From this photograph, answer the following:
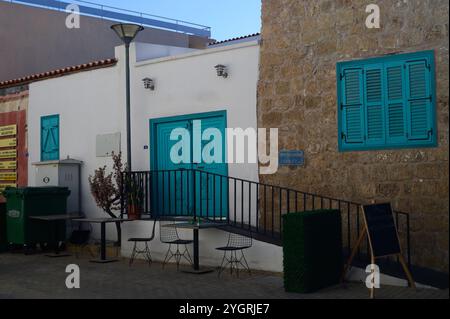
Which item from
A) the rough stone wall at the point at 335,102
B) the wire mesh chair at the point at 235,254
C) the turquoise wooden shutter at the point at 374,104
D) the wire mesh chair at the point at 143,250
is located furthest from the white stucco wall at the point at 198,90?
the turquoise wooden shutter at the point at 374,104

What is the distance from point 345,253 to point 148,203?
4.11 m

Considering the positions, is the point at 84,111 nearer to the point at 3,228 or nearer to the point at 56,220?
the point at 56,220

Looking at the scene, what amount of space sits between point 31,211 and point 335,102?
591cm

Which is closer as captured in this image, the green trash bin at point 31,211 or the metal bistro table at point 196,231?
the metal bistro table at point 196,231

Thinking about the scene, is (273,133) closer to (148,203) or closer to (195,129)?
(195,129)

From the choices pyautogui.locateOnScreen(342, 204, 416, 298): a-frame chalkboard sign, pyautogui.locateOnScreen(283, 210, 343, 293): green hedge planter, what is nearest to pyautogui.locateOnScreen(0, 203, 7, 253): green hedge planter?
pyautogui.locateOnScreen(283, 210, 343, 293): green hedge planter

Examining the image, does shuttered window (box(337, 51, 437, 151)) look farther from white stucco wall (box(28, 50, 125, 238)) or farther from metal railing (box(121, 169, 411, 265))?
white stucco wall (box(28, 50, 125, 238))

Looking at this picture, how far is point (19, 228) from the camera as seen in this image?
11562mm

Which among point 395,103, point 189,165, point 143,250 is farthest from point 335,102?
point 143,250

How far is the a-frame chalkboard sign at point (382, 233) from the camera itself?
743 cm

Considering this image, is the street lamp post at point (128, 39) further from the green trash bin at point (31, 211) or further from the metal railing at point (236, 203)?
the green trash bin at point (31, 211)

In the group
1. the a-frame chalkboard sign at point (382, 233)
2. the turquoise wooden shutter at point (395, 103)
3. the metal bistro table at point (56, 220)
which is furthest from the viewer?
the metal bistro table at point (56, 220)

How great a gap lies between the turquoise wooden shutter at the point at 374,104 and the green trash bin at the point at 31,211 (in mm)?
5998

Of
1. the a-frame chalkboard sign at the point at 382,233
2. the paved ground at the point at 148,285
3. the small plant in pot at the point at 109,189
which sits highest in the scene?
the small plant in pot at the point at 109,189
